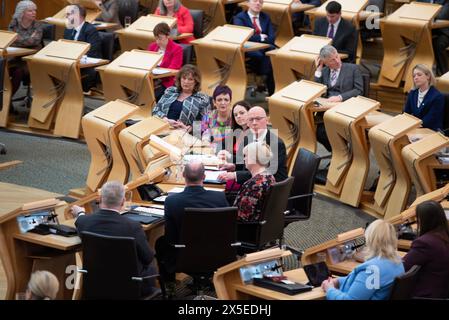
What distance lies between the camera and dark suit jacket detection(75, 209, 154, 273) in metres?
5.48

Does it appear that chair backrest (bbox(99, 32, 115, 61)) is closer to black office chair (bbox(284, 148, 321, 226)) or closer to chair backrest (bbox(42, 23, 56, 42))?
chair backrest (bbox(42, 23, 56, 42))

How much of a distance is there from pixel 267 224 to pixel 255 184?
273mm

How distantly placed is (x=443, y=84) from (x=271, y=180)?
3.44m

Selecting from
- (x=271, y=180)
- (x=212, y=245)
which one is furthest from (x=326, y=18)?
(x=212, y=245)

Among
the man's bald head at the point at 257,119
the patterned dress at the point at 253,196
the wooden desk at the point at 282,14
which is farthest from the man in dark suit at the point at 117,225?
the wooden desk at the point at 282,14

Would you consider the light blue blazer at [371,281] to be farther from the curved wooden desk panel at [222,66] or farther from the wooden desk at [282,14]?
the wooden desk at [282,14]

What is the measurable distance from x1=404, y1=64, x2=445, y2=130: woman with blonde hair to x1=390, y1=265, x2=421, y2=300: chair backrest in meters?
3.60

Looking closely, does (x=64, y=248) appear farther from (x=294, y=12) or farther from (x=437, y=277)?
(x=294, y=12)

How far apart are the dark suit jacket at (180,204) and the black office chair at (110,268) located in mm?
630

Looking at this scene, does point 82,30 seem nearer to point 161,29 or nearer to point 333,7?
point 161,29

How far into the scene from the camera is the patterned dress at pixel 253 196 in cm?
631

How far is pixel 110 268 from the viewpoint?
5305 millimetres

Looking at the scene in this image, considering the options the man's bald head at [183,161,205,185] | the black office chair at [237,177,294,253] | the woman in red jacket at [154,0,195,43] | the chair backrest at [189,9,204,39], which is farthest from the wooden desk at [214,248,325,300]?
the chair backrest at [189,9,204,39]

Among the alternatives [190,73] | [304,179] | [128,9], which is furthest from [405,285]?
[128,9]
